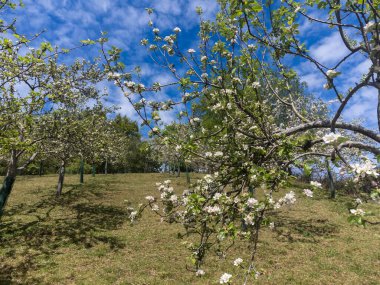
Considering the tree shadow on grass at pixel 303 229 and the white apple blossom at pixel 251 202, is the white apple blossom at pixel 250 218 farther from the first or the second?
the tree shadow on grass at pixel 303 229

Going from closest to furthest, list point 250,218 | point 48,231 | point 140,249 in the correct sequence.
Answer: point 250,218, point 140,249, point 48,231

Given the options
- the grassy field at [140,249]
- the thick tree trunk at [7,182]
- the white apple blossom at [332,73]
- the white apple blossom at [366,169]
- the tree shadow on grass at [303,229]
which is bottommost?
the grassy field at [140,249]

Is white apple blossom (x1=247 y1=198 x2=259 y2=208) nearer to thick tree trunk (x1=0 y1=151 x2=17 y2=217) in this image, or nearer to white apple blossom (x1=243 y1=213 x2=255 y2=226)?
white apple blossom (x1=243 y1=213 x2=255 y2=226)

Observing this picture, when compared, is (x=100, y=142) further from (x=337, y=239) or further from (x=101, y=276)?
(x=337, y=239)

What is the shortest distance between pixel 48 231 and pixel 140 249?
21.8ft

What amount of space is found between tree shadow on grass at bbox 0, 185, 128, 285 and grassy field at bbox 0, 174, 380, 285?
5 centimetres

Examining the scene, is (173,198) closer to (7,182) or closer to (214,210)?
(214,210)

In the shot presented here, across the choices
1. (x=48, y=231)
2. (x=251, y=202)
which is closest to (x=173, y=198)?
(x=251, y=202)

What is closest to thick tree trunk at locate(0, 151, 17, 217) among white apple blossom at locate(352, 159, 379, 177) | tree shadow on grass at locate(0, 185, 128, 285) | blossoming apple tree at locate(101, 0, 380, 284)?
tree shadow on grass at locate(0, 185, 128, 285)

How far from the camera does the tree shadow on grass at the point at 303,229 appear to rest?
20609 mm

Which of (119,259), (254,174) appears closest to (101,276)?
(119,259)

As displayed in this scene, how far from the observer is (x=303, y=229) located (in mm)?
22562

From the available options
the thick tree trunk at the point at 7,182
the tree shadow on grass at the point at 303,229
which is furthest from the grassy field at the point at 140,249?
the thick tree trunk at the point at 7,182

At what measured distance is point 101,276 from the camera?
47.3 feet
